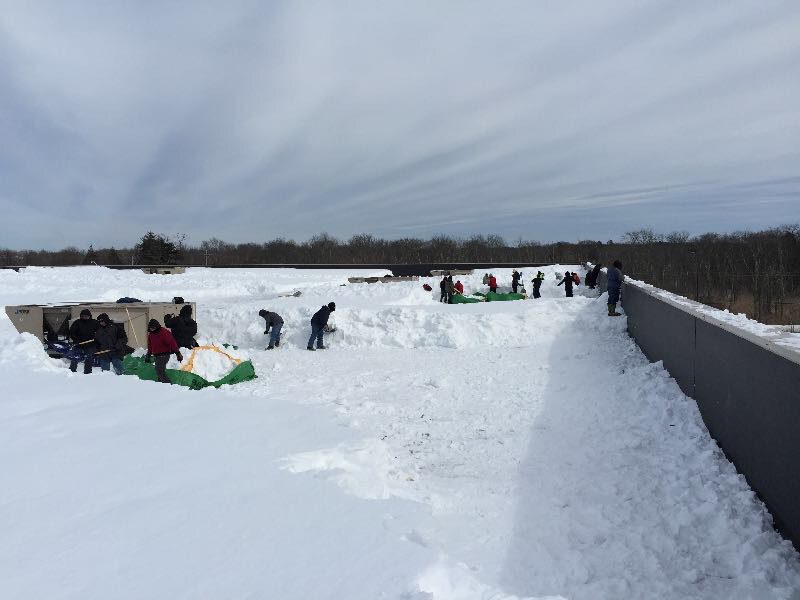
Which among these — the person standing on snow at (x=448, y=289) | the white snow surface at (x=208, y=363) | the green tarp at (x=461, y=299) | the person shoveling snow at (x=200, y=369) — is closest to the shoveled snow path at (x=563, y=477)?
the person shoveling snow at (x=200, y=369)

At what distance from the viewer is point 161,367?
986 cm

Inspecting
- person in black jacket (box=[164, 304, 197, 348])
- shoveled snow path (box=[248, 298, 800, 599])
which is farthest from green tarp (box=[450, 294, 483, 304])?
person in black jacket (box=[164, 304, 197, 348])

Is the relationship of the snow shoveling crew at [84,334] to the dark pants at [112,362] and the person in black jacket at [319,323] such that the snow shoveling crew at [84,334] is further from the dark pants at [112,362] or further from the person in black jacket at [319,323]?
the person in black jacket at [319,323]

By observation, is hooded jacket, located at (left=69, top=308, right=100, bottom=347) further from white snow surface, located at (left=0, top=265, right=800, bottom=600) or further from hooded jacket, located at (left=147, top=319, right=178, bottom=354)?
hooded jacket, located at (left=147, top=319, right=178, bottom=354)

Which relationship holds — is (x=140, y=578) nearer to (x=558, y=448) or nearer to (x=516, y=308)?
(x=558, y=448)

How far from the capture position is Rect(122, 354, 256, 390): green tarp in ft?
32.1

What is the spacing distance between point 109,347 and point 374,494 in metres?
8.45

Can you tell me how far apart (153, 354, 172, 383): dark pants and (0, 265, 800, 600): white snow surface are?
190 centimetres

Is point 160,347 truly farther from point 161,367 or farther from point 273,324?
point 273,324

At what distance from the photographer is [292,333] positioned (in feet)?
51.1

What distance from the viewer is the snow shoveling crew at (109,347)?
35.2 ft

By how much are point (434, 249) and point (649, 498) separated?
307 ft

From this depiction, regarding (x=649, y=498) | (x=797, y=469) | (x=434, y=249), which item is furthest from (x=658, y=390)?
(x=434, y=249)

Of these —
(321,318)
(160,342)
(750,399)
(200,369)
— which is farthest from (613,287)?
(160,342)
